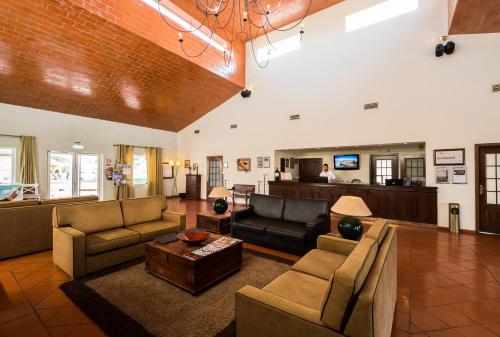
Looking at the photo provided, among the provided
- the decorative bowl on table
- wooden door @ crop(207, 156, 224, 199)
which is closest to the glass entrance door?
wooden door @ crop(207, 156, 224, 199)

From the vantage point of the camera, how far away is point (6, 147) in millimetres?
6055

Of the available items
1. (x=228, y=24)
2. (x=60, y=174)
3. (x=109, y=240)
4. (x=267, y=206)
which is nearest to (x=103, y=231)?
(x=109, y=240)

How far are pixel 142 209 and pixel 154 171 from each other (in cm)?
584

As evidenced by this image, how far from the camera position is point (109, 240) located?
2961mm

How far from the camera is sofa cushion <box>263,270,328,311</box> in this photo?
162 centimetres

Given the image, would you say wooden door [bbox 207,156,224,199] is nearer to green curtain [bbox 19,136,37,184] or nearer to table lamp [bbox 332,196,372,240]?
green curtain [bbox 19,136,37,184]

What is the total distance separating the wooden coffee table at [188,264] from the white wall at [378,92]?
482 centimetres

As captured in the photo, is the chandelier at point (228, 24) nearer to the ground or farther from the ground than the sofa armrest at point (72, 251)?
farther from the ground

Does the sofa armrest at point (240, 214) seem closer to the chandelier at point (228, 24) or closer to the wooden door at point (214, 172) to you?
the chandelier at point (228, 24)

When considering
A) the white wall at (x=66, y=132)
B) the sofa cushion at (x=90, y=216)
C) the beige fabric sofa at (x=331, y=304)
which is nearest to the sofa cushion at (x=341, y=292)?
the beige fabric sofa at (x=331, y=304)

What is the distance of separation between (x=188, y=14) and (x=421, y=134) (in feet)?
21.4

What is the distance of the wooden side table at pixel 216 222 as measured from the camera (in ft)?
13.8

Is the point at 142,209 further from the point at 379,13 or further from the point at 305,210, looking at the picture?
the point at 379,13

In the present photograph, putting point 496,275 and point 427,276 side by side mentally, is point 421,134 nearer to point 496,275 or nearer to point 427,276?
point 496,275
